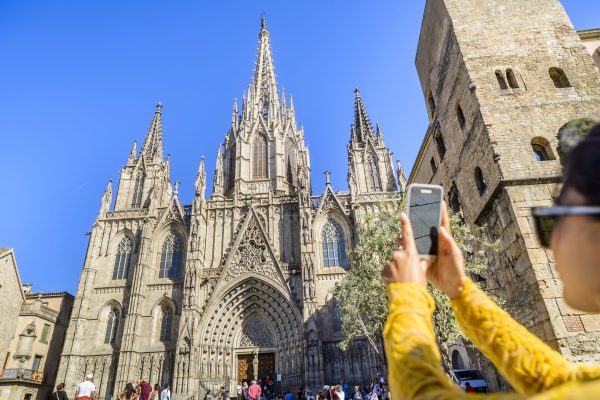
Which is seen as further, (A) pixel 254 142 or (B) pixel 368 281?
(A) pixel 254 142

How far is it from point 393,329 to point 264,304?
74.2 feet

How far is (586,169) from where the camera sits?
0.75 meters

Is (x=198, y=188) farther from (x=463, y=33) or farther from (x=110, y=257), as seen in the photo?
(x=463, y=33)

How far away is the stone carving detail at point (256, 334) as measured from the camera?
72.6ft

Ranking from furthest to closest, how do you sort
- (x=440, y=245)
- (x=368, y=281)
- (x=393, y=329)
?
(x=368, y=281) < (x=440, y=245) < (x=393, y=329)

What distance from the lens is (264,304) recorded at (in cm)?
2255

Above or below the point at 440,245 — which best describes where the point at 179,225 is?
above

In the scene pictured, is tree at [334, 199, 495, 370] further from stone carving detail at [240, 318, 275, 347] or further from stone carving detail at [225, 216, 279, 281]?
stone carving detail at [240, 318, 275, 347]

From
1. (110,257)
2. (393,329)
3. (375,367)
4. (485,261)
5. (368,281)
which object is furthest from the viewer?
(110,257)

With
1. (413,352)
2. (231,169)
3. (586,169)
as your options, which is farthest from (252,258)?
(586,169)

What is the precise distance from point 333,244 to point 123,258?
50.1ft

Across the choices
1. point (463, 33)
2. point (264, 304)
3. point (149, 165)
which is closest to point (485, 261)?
point (463, 33)

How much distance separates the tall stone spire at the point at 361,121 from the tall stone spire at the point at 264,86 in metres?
7.90

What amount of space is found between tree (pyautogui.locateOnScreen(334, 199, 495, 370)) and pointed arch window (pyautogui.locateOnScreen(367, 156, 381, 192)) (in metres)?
13.4
